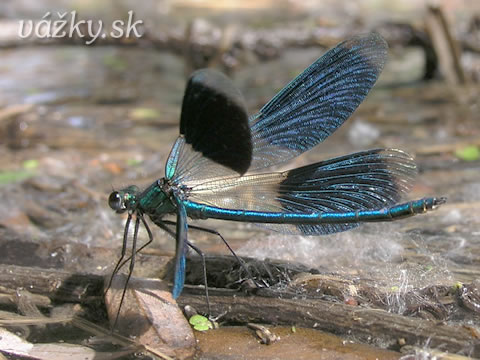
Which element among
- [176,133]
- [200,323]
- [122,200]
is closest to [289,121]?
[122,200]

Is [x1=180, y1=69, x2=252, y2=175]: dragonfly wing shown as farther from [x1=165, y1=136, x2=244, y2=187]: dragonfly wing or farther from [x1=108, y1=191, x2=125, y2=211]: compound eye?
[x1=108, y1=191, x2=125, y2=211]: compound eye

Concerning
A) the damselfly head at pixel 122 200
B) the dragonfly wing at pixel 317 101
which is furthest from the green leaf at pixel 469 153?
the damselfly head at pixel 122 200

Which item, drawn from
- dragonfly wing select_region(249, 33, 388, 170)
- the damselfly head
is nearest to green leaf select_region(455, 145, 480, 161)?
dragonfly wing select_region(249, 33, 388, 170)

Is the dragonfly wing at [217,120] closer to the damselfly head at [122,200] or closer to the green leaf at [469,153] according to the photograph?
the damselfly head at [122,200]

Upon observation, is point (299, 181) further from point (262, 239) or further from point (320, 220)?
point (262, 239)

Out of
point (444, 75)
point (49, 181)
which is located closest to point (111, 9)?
point (444, 75)

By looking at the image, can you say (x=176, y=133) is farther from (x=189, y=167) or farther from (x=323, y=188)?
(x=323, y=188)
